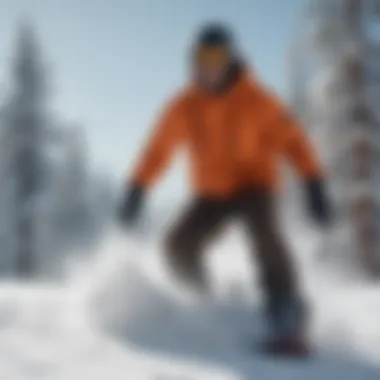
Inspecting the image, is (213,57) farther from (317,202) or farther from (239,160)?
(317,202)

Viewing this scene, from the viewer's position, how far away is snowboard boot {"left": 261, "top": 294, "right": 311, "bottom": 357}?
→ 3685mm

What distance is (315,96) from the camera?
2056 centimetres

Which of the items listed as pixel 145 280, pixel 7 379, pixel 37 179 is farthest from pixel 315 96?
pixel 7 379

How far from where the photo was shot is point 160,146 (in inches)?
180

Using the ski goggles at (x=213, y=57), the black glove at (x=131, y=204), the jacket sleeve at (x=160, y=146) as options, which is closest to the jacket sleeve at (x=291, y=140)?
the ski goggles at (x=213, y=57)

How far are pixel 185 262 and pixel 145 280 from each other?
47 centimetres

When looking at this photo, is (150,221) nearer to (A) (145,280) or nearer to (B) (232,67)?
(A) (145,280)

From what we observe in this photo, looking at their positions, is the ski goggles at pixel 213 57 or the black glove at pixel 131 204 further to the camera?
the black glove at pixel 131 204

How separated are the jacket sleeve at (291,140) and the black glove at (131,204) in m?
0.97

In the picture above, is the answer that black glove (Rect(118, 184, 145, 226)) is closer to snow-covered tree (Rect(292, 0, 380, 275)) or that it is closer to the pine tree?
snow-covered tree (Rect(292, 0, 380, 275))

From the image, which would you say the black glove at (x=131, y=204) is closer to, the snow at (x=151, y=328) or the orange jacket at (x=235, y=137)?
the snow at (x=151, y=328)

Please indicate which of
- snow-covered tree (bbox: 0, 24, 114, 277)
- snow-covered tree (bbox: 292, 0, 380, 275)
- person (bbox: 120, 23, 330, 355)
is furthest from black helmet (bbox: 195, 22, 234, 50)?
snow-covered tree (bbox: 0, 24, 114, 277)

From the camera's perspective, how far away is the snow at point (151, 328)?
125 inches

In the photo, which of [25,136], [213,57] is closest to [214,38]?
[213,57]
